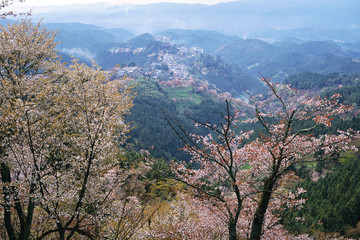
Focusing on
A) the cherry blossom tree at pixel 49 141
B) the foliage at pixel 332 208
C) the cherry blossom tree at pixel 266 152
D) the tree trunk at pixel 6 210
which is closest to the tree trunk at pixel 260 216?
the cherry blossom tree at pixel 266 152

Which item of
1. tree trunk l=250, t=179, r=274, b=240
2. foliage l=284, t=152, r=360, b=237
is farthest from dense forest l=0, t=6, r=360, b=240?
foliage l=284, t=152, r=360, b=237

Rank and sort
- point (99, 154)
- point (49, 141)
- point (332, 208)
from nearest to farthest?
1. point (49, 141)
2. point (99, 154)
3. point (332, 208)

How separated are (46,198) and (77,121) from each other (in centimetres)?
540

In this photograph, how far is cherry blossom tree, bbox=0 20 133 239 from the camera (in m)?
12.6

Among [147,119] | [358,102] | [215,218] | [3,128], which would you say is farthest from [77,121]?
[358,102]

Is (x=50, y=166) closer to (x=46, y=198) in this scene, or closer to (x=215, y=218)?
(x=46, y=198)

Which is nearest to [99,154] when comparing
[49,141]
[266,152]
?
[49,141]

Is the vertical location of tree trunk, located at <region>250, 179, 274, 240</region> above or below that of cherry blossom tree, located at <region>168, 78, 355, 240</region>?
below

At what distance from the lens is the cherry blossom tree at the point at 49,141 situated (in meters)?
12.6

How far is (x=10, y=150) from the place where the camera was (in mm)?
12828

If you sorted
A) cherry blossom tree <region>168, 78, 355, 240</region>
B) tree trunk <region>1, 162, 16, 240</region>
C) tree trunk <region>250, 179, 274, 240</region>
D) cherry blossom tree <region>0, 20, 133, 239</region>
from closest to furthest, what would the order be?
1. cherry blossom tree <region>168, 78, 355, 240</region>
2. tree trunk <region>250, 179, 274, 240</region>
3. cherry blossom tree <region>0, 20, 133, 239</region>
4. tree trunk <region>1, 162, 16, 240</region>

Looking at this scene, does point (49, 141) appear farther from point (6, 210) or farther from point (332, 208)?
point (332, 208)

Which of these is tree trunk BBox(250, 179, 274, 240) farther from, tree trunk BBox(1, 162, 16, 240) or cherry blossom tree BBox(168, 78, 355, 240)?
tree trunk BBox(1, 162, 16, 240)

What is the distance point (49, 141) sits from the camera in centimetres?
1335
